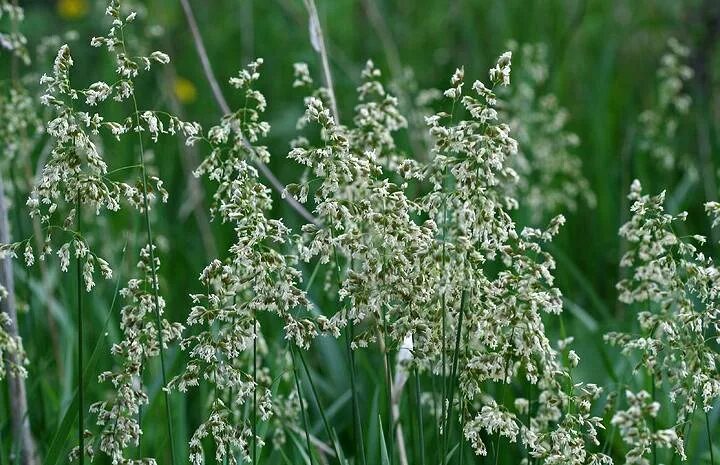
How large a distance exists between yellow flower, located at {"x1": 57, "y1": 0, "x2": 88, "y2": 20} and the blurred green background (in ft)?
0.05

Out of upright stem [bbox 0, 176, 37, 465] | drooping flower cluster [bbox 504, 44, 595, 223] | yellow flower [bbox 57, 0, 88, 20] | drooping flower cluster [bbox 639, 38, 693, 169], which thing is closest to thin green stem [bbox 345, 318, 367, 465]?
upright stem [bbox 0, 176, 37, 465]

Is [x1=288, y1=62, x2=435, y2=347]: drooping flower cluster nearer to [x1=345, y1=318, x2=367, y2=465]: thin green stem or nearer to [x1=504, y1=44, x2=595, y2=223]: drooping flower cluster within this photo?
[x1=345, y1=318, x2=367, y2=465]: thin green stem

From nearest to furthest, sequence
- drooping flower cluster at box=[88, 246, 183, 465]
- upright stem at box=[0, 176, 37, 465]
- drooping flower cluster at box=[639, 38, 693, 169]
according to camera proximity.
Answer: drooping flower cluster at box=[88, 246, 183, 465] < upright stem at box=[0, 176, 37, 465] < drooping flower cluster at box=[639, 38, 693, 169]

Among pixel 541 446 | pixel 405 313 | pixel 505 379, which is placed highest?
pixel 405 313

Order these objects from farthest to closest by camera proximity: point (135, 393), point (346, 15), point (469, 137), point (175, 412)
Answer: point (346, 15)
point (175, 412)
point (135, 393)
point (469, 137)

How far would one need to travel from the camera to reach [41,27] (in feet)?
27.5

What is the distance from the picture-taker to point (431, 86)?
7.49 m

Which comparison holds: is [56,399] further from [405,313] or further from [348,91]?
[348,91]

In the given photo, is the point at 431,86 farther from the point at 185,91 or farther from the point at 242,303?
the point at 242,303

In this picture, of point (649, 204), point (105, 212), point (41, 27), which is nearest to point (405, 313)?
point (649, 204)

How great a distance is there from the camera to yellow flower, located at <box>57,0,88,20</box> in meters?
8.43

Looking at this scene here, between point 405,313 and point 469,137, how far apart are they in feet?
1.27

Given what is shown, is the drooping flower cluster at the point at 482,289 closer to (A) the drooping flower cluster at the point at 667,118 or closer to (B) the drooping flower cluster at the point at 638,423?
(B) the drooping flower cluster at the point at 638,423

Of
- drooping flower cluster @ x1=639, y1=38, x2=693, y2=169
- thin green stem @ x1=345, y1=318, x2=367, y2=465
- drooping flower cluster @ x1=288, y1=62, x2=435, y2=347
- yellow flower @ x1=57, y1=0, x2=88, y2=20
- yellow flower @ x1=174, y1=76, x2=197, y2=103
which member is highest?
yellow flower @ x1=57, y1=0, x2=88, y2=20
